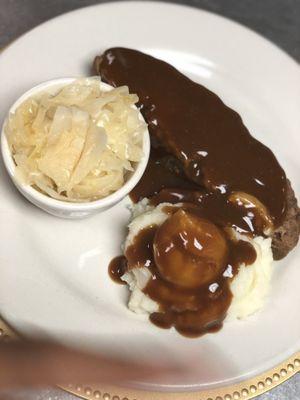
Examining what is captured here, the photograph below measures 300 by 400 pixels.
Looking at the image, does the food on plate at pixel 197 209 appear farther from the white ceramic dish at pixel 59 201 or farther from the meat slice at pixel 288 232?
the white ceramic dish at pixel 59 201

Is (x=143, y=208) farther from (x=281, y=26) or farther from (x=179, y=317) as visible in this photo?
(x=281, y=26)

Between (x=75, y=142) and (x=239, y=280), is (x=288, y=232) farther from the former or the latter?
(x=75, y=142)

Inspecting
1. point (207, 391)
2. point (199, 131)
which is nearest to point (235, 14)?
point (199, 131)

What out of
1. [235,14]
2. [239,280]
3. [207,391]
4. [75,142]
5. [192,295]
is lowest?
[207,391]

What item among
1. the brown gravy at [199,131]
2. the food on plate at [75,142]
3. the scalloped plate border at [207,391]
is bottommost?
the scalloped plate border at [207,391]

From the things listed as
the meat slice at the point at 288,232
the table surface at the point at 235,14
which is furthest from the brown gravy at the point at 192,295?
the table surface at the point at 235,14

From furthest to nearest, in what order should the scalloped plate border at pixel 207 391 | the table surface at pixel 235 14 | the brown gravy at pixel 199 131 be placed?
the table surface at pixel 235 14, the brown gravy at pixel 199 131, the scalloped plate border at pixel 207 391

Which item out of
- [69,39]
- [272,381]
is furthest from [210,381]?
[69,39]
